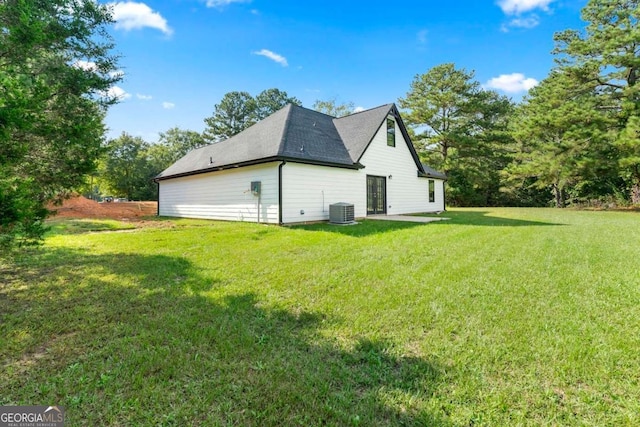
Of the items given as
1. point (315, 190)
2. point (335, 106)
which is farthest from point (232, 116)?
point (315, 190)

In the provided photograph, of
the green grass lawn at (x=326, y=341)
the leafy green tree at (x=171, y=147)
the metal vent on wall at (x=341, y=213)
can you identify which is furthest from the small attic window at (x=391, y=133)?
the leafy green tree at (x=171, y=147)

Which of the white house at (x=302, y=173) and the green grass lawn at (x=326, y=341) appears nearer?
the green grass lawn at (x=326, y=341)

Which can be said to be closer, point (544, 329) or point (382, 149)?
point (544, 329)

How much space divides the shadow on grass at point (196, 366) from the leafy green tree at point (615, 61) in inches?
783

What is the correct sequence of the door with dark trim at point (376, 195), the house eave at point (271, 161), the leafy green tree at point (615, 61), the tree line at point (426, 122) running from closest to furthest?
1. the tree line at point (426, 122)
2. the house eave at point (271, 161)
3. the door with dark trim at point (376, 195)
4. the leafy green tree at point (615, 61)

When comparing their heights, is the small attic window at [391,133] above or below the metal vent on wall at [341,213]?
above

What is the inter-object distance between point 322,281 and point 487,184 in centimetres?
2652

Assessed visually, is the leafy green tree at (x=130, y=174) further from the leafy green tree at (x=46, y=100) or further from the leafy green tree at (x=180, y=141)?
the leafy green tree at (x=46, y=100)

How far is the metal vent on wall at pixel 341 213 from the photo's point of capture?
33.8 feet

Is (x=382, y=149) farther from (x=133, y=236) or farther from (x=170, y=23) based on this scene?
(x=133, y=236)

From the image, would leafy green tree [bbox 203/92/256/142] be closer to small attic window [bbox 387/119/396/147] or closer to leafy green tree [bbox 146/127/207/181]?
leafy green tree [bbox 146/127/207/181]

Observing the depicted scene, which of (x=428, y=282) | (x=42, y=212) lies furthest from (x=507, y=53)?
(x=42, y=212)

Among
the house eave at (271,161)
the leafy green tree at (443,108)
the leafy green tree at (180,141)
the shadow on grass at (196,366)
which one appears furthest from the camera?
the leafy green tree at (180,141)

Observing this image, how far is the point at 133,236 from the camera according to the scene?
789 cm
